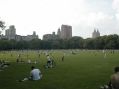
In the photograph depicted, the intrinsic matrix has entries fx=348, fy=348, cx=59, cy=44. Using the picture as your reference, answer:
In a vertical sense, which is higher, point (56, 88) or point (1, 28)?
point (1, 28)

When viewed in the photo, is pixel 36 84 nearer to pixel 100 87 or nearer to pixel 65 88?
pixel 65 88

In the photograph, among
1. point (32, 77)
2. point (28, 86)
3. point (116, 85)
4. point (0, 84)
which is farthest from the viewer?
point (32, 77)

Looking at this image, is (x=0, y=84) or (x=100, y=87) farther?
(x=0, y=84)

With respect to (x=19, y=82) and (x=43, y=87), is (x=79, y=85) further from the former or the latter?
(x=19, y=82)

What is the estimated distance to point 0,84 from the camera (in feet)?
89.7

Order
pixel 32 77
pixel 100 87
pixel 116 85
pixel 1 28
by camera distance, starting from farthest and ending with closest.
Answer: pixel 1 28
pixel 32 77
pixel 100 87
pixel 116 85

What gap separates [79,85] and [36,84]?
135 inches

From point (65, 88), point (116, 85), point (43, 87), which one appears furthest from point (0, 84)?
point (116, 85)

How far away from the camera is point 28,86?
25594 mm

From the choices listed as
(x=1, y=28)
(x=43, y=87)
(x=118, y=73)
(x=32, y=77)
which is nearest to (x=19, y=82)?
(x=32, y=77)

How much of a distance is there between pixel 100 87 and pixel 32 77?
25.0 ft

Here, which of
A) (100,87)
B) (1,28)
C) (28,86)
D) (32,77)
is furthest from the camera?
(1,28)

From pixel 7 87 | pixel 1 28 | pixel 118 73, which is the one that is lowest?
pixel 7 87

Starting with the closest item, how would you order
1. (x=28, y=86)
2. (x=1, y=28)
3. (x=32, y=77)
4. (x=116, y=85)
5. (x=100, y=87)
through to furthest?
(x=116, y=85)
(x=100, y=87)
(x=28, y=86)
(x=32, y=77)
(x=1, y=28)
